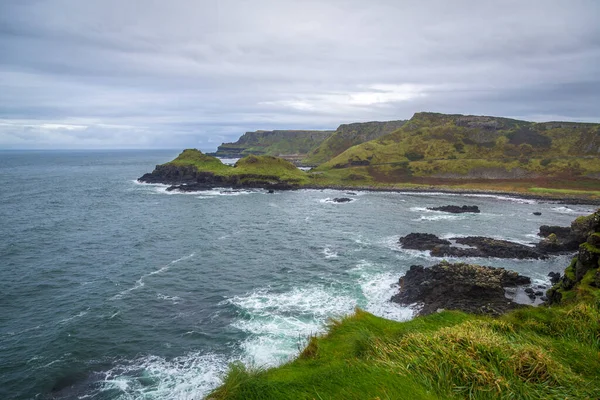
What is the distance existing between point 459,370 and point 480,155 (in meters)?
173

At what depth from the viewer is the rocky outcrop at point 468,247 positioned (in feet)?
157

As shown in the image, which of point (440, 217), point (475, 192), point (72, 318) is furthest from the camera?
point (475, 192)

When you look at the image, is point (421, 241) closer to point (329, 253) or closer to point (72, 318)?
point (329, 253)

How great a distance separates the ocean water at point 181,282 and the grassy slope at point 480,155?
5572cm

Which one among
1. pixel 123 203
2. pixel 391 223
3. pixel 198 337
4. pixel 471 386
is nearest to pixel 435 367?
pixel 471 386

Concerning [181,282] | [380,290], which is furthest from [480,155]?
[181,282]

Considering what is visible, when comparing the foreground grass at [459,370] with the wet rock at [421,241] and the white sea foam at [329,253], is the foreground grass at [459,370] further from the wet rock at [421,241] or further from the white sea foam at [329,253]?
the wet rock at [421,241]

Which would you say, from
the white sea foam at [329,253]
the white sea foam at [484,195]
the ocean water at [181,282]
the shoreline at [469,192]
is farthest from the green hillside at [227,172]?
the white sea foam at [329,253]

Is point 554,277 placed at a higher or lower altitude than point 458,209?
lower

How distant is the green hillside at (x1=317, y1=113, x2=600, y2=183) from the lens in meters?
139

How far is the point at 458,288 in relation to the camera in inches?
1310

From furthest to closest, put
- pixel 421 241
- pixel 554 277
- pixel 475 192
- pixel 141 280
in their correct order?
1. pixel 475 192
2. pixel 421 241
3. pixel 554 277
4. pixel 141 280

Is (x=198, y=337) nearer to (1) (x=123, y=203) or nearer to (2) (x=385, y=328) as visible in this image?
(2) (x=385, y=328)

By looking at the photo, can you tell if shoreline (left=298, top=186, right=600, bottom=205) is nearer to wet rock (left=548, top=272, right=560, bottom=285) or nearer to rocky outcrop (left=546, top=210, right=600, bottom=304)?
wet rock (left=548, top=272, right=560, bottom=285)
